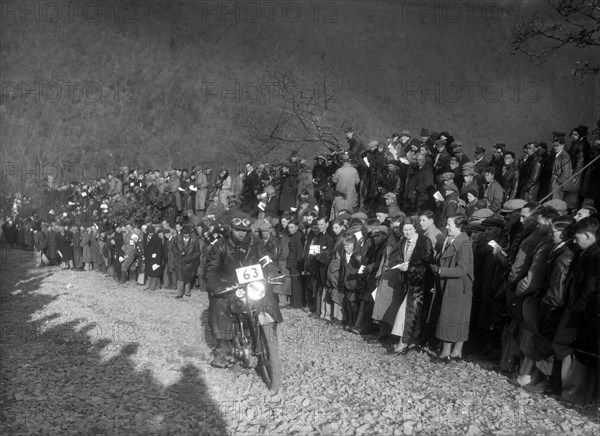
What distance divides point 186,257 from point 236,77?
32.0m

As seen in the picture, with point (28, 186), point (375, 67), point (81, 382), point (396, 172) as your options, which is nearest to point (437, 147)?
point (396, 172)

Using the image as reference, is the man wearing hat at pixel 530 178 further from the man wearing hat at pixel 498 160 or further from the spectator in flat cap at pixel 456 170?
the spectator in flat cap at pixel 456 170

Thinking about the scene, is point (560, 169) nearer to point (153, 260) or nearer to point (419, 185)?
point (419, 185)

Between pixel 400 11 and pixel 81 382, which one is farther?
pixel 400 11

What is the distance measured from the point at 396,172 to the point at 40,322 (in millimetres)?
8111

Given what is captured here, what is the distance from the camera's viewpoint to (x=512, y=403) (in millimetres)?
5453

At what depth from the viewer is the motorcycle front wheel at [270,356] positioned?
6.00 metres

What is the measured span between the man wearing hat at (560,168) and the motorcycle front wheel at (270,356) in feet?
19.1

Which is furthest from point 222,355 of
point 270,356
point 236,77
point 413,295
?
point 236,77

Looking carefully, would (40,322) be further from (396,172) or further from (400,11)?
(400,11)

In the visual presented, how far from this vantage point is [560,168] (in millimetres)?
9016

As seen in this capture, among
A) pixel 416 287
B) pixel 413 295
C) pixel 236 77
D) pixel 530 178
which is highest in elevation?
pixel 236 77

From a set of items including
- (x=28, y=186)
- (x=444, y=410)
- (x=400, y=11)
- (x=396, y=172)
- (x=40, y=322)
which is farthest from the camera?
(x=400, y=11)

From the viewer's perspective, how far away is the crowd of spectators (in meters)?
5.52
